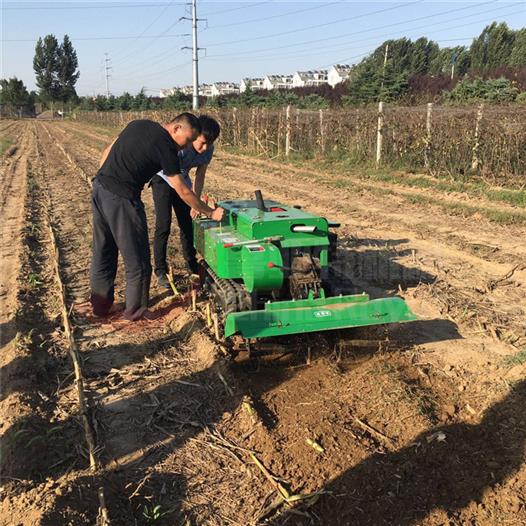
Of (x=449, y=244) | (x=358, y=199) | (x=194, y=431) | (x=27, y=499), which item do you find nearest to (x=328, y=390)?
(x=194, y=431)

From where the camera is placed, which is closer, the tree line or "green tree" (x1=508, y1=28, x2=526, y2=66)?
the tree line

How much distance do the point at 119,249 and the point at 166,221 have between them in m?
0.89

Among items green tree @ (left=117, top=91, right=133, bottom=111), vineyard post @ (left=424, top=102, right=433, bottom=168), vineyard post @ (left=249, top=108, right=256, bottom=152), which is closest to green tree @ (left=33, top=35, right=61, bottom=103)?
green tree @ (left=117, top=91, right=133, bottom=111)

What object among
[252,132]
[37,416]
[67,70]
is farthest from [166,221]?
[67,70]

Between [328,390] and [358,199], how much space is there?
7.76 metres

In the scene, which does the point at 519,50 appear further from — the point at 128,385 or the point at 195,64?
the point at 128,385

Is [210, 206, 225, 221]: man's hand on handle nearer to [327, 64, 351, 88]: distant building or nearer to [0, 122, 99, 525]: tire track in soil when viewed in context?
[0, 122, 99, 525]: tire track in soil

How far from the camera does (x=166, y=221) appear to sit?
5.48m

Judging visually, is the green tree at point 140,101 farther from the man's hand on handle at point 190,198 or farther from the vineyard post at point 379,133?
the man's hand on handle at point 190,198

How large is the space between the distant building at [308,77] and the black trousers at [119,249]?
4592 inches

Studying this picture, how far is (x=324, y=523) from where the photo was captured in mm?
2387

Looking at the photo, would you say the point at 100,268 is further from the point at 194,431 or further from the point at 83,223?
the point at 83,223

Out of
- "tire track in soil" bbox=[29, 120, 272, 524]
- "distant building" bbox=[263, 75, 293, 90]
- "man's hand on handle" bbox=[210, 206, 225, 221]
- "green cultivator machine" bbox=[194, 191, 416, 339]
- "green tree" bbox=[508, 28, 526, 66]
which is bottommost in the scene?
"tire track in soil" bbox=[29, 120, 272, 524]

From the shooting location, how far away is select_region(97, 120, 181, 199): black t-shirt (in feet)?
14.1
